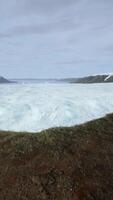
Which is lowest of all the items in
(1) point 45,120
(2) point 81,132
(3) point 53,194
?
(1) point 45,120

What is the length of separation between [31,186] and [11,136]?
3336 millimetres

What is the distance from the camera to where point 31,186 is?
8484mm

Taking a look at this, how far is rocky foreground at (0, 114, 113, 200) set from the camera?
8.30 metres

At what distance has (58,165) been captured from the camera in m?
9.36

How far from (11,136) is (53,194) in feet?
12.8

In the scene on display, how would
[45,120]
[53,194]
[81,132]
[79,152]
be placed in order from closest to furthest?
1. [53,194]
2. [79,152]
3. [81,132]
4. [45,120]

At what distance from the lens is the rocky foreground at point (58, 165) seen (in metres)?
8.30

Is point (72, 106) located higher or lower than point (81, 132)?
lower

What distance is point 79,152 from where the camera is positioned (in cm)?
1017

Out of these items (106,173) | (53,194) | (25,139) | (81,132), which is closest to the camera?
(53,194)

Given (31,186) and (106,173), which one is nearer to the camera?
(31,186)

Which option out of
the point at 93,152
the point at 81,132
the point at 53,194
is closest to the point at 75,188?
the point at 53,194

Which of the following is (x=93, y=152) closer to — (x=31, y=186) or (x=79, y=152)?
(x=79, y=152)

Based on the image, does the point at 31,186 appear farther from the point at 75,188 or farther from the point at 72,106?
the point at 72,106
